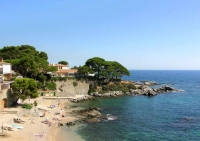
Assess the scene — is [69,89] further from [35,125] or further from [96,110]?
[35,125]

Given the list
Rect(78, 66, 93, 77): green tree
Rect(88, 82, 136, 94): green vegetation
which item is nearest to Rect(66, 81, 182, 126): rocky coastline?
Rect(88, 82, 136, 94): green vegetation

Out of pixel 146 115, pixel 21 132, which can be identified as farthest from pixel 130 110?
pixel 21 132

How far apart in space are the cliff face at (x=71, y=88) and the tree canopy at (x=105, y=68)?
828 cm

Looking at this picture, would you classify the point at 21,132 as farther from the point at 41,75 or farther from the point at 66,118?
the point at 41,75

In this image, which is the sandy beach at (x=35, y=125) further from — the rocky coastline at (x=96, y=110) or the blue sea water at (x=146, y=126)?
the blue sea water at (x=146, y=126)

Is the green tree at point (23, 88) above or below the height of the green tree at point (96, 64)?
below

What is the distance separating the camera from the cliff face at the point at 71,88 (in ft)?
190

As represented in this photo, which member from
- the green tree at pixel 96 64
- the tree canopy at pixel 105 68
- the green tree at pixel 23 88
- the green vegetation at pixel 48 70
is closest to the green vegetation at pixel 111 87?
→ the green vegetation at pixel 48 70

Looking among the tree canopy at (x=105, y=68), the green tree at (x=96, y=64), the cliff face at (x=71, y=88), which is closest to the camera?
the cliff face at (x=71, y=88)

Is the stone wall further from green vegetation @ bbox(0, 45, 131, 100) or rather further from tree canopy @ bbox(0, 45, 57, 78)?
tree canopy @ bbox(0, 45, 57, 78)

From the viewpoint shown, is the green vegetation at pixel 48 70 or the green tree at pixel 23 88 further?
the green vegetation at pixel 48 70

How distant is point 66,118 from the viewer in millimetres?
36062

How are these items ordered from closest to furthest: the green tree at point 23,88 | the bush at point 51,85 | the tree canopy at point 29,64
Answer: the green tree at point 23,88, the tree canopy at point 29,64, the bush at point 51,85

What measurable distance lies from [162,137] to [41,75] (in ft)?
125
